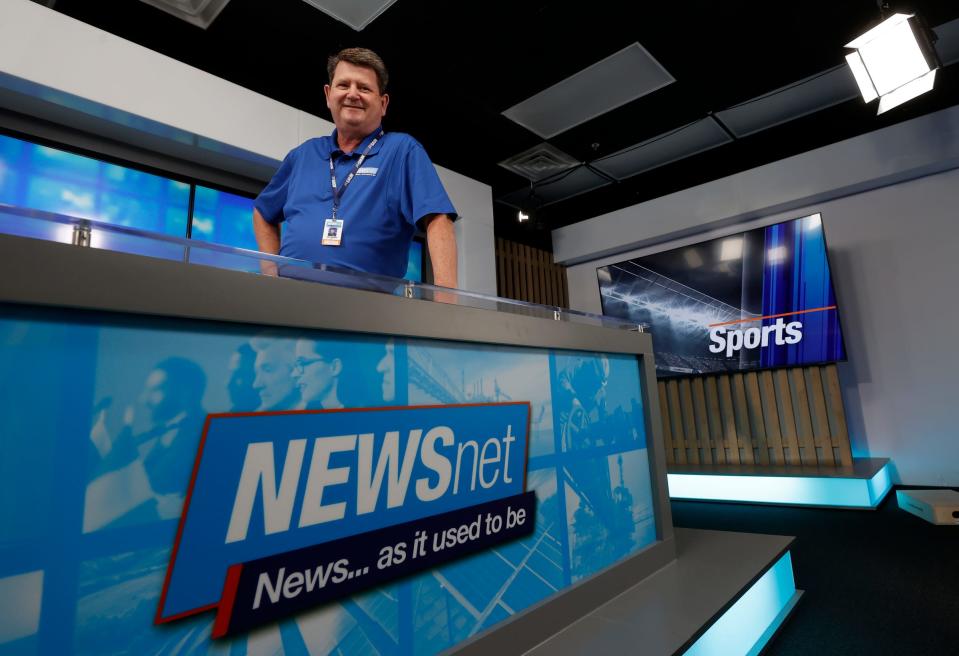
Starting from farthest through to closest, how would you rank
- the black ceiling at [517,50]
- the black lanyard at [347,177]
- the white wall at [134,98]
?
the black ceiling at [517,50]
the white wall at [134,98]
the black lanyard at [347,177]

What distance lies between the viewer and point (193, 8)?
2.90 m

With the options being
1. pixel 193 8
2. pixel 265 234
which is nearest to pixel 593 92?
pixel 193 8

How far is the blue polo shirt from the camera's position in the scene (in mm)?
1249

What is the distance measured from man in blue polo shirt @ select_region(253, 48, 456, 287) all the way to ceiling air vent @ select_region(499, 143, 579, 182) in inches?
128

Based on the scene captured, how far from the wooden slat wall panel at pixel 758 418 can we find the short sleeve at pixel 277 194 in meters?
4.33

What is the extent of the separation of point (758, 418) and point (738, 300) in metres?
1.06

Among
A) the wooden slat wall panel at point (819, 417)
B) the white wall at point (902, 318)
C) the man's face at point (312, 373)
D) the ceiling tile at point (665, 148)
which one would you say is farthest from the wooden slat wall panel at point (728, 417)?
the man's face at point (312, 373)

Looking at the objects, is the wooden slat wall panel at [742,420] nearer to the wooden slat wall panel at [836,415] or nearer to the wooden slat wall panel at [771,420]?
the wooden slat wall panel at [771,420]

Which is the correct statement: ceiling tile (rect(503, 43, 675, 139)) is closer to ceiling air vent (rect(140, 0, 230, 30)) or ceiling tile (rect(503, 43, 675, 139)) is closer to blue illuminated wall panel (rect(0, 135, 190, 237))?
ceiling air vent (rect(140, 0, 230, 30))

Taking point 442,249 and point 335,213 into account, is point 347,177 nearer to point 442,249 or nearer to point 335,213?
point 335,213

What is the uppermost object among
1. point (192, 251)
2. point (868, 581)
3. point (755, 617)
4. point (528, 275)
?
point (528, 275)

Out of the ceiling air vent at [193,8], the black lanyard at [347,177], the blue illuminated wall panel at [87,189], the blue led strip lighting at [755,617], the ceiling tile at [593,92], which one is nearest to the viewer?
the blue led strip lighting at [755,617]

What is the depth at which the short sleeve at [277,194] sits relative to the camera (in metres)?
1.45

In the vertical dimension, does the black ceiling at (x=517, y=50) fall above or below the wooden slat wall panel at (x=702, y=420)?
above
